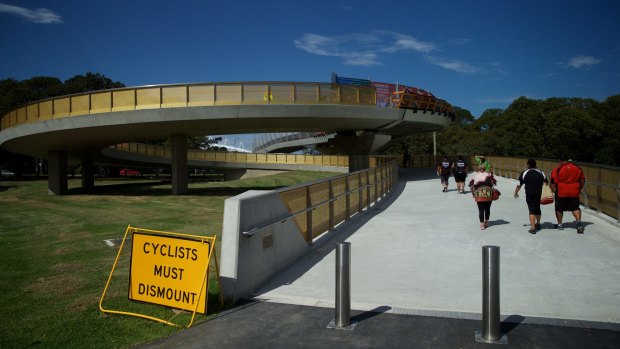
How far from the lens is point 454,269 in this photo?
7.52m

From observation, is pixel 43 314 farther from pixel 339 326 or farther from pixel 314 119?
pixel 314 119

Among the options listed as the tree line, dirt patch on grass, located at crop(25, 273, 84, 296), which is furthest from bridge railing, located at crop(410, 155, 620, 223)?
the tree line

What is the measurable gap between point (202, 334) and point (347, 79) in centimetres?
2634

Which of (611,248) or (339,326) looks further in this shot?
(611,248)

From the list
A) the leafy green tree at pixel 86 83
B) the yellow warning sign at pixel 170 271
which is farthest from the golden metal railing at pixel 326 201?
the leafy green tree at pixel 86 83

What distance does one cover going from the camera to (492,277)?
4684mm

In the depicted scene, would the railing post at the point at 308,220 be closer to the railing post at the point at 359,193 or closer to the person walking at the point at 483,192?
the person walking at the point at 483,192

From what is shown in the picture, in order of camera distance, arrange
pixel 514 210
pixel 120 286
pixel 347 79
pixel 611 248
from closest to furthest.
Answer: pixel 120 286 → pixel 611 248 → pixel 514 210 → pixel 347 79

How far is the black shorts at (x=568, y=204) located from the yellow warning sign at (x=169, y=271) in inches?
303

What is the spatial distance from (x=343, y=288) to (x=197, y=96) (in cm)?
1803

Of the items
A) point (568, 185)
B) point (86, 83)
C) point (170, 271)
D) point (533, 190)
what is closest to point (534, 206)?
point (533, 190)

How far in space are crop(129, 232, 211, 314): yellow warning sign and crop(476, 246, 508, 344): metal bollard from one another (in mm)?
2979

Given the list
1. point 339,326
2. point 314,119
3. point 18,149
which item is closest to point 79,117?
point 314,119

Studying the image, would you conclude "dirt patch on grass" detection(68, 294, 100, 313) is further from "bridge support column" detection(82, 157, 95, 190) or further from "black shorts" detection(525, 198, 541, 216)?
"bridge support column" detection(82, 157, 95, 190)
